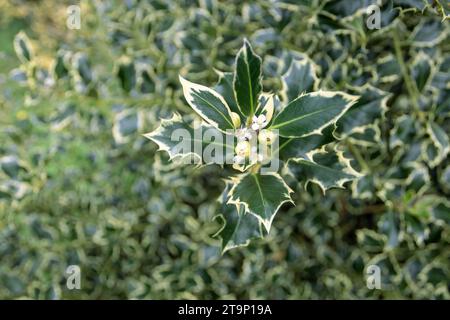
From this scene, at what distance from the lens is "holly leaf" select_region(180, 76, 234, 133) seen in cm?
100

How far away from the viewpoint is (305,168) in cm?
122

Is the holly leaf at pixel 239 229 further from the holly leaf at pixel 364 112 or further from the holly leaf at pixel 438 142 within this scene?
the holly leaf at pixel 438 142

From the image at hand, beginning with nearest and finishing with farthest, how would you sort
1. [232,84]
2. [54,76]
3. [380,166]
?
[232,84], [380,166], [54,76]

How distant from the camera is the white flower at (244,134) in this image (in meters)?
1.02

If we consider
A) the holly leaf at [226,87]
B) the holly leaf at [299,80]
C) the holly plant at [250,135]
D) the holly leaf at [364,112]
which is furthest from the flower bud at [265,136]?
the holly leaf at [364,112]

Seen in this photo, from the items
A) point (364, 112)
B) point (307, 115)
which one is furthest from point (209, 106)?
point (364, 112)

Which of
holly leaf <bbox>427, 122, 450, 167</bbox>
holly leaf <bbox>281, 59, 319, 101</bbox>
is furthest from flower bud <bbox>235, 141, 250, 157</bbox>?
holly leaf <bbox>427, 122, 450, 167</bbox>

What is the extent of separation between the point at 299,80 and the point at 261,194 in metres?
0.44

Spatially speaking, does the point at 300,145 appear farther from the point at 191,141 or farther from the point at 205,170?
the point at 205,170

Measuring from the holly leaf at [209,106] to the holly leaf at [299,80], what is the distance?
310 millimetres

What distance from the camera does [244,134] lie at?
1022 mm

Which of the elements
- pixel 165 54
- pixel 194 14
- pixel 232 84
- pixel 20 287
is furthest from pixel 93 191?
pixel 232 84

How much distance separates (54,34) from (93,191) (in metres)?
1.53

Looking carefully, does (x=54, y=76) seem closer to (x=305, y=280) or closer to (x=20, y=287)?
(x=20, y=287)
